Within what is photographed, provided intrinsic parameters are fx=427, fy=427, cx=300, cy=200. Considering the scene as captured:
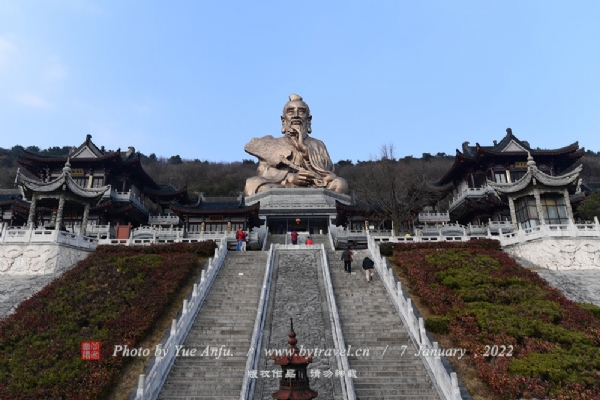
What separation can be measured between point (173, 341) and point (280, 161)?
2776cm

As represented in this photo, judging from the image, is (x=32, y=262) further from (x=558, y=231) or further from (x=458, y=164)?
(x=458, y=164)

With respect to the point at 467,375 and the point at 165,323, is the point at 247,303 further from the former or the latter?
the point at 467,375

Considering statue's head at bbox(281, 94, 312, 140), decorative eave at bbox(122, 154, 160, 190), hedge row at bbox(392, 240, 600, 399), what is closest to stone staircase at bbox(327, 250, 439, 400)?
hedge row at bbox(392, 240, 600, 399)

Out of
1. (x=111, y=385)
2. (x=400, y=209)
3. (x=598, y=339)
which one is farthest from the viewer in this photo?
(x=400, y=209)

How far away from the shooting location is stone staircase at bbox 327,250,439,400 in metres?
9.31

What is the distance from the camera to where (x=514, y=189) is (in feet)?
65.2

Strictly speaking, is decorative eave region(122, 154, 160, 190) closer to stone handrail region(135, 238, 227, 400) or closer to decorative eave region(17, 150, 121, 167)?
decorative eave region(17, 150, 121, 167)

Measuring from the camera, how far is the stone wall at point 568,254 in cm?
1662

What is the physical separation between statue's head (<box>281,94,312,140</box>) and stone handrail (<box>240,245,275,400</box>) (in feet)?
79.2

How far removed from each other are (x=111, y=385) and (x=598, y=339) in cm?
1161

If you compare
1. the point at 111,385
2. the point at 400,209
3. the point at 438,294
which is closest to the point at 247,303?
the point at 111,385

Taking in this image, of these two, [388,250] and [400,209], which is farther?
[400,209]

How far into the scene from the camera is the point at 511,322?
11.4 metres

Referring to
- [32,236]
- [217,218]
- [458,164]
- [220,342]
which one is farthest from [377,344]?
[458,164]
